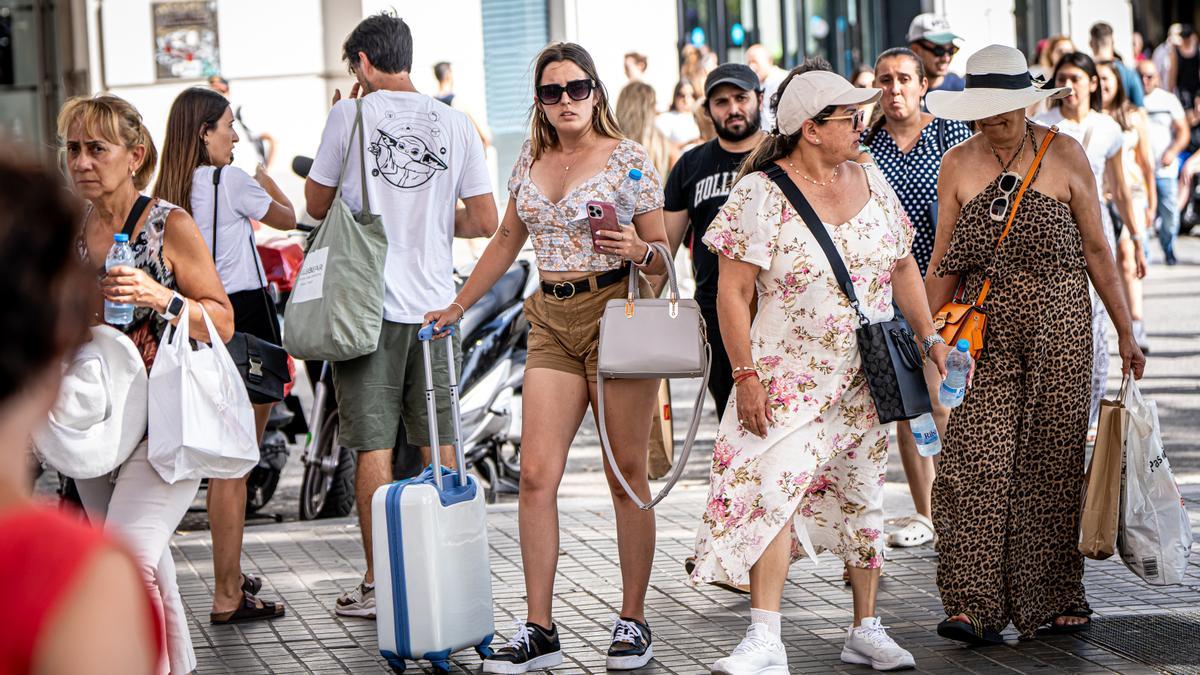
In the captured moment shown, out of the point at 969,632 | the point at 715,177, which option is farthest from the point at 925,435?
the point at 715,177

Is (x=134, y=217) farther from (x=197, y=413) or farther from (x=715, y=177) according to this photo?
(x=715, y=177)

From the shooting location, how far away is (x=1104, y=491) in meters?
5.32

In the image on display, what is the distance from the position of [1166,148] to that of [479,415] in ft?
37.6

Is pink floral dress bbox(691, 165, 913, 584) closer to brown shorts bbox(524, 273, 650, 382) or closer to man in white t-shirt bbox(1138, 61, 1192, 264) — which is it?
brown shorts bbox(524, 273, 650, 382)

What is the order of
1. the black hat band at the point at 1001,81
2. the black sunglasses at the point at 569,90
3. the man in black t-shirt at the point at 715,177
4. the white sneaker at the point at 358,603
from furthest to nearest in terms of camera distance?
1. the man in black t-shirt at the point at 715,177
2. the white sneaker at the point at 358,603
3. the black hat band at the point at 1001,81
4. the black sunglasses at the point at 569,90

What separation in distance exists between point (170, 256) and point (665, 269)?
1534 mm

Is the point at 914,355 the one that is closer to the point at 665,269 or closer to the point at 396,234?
the point at 665,269

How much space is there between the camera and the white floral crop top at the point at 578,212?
17.0ft

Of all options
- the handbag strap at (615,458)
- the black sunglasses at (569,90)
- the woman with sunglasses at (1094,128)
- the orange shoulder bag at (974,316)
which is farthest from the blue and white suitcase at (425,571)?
the woman with sunglasses at (1094,128)

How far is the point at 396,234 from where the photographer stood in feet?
19.1

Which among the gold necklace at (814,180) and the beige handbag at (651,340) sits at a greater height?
the gold necklace at (814,180)

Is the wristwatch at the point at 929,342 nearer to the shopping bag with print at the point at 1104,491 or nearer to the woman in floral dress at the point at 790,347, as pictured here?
the woman in floral dress at the point at 790,347

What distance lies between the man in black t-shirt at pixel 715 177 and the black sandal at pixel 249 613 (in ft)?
6.14

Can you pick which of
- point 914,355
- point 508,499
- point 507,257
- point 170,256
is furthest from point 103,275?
point 508,499
